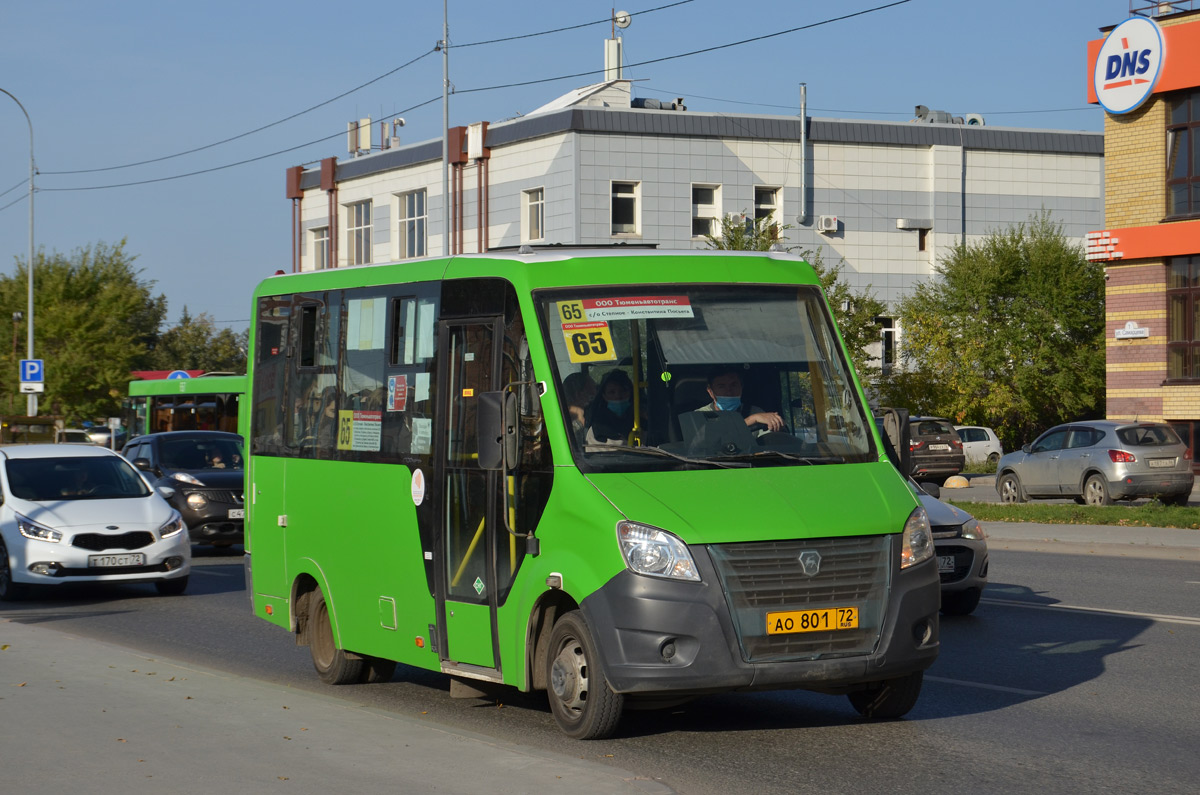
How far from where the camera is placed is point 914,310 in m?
49.8

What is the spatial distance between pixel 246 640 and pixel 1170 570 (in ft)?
34.9

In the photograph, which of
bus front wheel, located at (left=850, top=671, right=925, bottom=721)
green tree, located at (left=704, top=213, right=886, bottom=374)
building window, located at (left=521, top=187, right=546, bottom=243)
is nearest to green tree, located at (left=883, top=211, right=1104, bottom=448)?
green tree, located at (left=704, top=213, right=886, bottom=374)

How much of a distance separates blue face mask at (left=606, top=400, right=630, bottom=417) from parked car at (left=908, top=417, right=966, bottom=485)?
30.3 m

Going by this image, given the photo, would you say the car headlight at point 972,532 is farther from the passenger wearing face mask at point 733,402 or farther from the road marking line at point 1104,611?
the passenger wearing face mask at point 733,402

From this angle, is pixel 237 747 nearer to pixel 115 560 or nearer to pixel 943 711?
pixel 943 711

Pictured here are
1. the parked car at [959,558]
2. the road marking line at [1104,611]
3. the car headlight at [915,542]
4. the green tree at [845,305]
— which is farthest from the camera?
the green tree at [845,305]

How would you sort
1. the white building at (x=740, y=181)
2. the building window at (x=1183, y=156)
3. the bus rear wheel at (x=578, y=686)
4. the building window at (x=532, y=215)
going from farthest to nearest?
the building window at (x=532, y=215)
the white building at (x=740, y=181)
the building window at (x=1183, y=156)
the bus rear wheel at (x=578, y=686)

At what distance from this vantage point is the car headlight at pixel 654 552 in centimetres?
735

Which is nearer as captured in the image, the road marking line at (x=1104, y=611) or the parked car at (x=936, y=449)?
the road marking line at (x=1104, y=611)

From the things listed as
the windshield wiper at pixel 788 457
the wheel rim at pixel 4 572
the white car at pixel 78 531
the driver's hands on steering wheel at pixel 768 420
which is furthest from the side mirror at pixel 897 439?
the wheel rim at pixel 4 572

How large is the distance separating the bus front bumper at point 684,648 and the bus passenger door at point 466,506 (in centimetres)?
110

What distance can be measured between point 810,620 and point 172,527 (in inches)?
426

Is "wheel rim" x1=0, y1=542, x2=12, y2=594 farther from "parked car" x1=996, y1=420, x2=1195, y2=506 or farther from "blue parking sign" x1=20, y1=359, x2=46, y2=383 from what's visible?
"blue parking sign" x1=20, y1=359, x2=46, y2=383

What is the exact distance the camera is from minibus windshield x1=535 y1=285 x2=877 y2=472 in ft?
26.2
